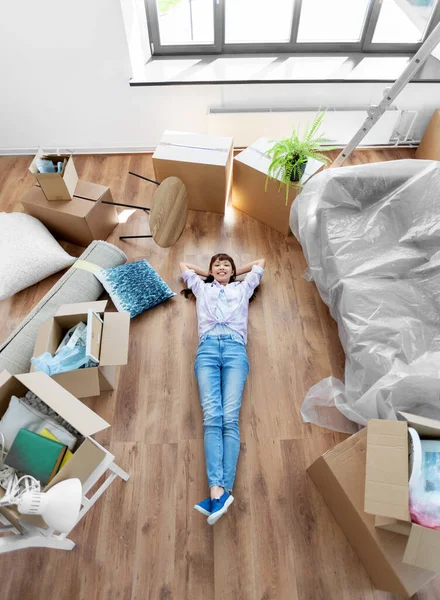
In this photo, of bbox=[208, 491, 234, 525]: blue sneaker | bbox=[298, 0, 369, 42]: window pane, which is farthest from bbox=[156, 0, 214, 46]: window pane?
bbox=[208, 491, 234, 525]: blue sneaker

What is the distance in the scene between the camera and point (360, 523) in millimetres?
1351

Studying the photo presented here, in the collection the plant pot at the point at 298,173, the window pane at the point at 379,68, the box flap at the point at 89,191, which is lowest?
A: the box flap at the point at 89,191

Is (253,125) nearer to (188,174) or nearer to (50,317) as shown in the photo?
(188,174)

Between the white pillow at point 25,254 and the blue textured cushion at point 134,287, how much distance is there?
1.03ft

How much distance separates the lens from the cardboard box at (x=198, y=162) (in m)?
2.32

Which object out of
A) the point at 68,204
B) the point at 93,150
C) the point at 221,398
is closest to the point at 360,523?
the point at 221,398

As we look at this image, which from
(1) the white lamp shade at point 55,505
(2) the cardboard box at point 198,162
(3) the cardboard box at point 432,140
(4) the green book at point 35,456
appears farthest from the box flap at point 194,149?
(1) the white lamp shade at point 55,505

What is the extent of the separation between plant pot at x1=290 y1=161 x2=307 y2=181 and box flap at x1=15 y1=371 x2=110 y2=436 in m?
1.61

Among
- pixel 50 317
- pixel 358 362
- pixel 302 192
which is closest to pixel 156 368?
pixel 50 317

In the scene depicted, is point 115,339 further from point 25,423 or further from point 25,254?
point 25,254

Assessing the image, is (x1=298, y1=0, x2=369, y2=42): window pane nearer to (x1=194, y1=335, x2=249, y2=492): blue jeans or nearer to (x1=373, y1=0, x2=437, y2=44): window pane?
(x1=373, y1=0, x2=437, y2=44): window pane

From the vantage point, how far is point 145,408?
1827 mm

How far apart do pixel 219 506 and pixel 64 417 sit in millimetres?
725

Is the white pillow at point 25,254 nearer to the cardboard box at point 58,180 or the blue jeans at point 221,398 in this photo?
the cardboard box at point 58,180
